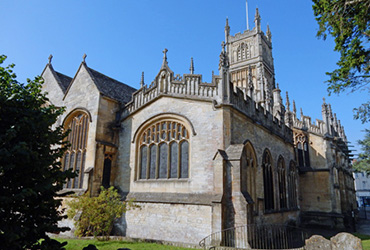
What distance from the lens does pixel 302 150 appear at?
26000mm

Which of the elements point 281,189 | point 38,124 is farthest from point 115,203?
point 281,189

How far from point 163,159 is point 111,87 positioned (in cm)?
797

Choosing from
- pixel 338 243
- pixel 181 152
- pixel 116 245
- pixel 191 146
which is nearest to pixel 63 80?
pixel 181 152

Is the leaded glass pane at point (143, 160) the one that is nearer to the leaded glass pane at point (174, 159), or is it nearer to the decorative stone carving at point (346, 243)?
the leaded glass pane at point (174, 159)

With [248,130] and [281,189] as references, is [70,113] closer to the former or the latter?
[248,130]

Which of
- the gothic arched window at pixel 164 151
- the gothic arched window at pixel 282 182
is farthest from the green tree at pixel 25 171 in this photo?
the gothic arched window at pixel 282 182

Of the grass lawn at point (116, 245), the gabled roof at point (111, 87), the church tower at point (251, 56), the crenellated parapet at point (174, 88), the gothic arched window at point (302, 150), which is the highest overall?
the church tower at point (251, 56)

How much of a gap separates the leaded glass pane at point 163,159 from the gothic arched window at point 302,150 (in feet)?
54.4

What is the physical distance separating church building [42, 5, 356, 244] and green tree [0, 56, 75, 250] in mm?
6906

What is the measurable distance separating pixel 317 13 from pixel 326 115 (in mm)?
17399

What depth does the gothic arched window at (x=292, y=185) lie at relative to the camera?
21.3 metres

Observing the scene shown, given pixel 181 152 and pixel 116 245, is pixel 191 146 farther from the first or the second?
pixel 116 245

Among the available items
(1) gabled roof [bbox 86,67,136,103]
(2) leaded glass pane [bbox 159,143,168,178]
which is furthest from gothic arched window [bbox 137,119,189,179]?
(1) gabled roof [bbox 86,67,136,103]

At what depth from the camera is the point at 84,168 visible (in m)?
16.6
